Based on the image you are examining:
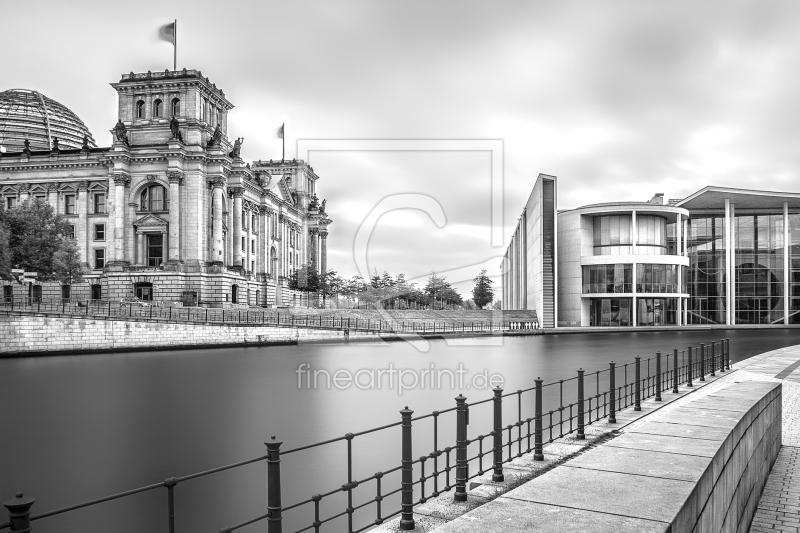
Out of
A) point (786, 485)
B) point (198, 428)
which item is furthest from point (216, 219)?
point (786, 485)

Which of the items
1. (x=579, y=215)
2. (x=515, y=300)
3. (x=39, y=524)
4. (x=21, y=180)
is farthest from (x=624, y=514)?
(x=515, y=300)

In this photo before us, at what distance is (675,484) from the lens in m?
6.23

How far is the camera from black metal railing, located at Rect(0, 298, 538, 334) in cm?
4762

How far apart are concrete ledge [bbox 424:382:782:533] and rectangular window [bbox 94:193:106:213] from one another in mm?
77210

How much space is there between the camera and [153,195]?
74750mm

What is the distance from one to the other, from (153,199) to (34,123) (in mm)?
37972

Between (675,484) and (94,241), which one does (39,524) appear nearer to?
(675,484)

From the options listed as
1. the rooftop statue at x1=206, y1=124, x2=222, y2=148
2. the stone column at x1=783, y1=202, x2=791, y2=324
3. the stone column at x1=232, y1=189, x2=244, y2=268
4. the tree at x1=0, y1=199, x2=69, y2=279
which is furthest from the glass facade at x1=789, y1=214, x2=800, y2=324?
the tree at x1=0, y1=199, x2=69, y2=279

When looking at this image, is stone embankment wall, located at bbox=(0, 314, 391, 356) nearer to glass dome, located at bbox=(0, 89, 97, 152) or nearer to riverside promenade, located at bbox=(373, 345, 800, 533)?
riverside promenade, located at bbox=(373, 345, 800, 533)

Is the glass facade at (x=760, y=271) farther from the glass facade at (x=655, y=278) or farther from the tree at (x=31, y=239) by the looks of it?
the tree at (x=31, y=239)

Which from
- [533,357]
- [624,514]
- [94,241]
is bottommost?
[533,357]

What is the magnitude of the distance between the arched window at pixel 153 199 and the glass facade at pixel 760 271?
246 ft

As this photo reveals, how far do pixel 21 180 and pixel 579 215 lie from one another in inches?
2680

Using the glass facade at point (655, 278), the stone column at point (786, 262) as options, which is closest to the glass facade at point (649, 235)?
the glass facade at point (655, 278)
